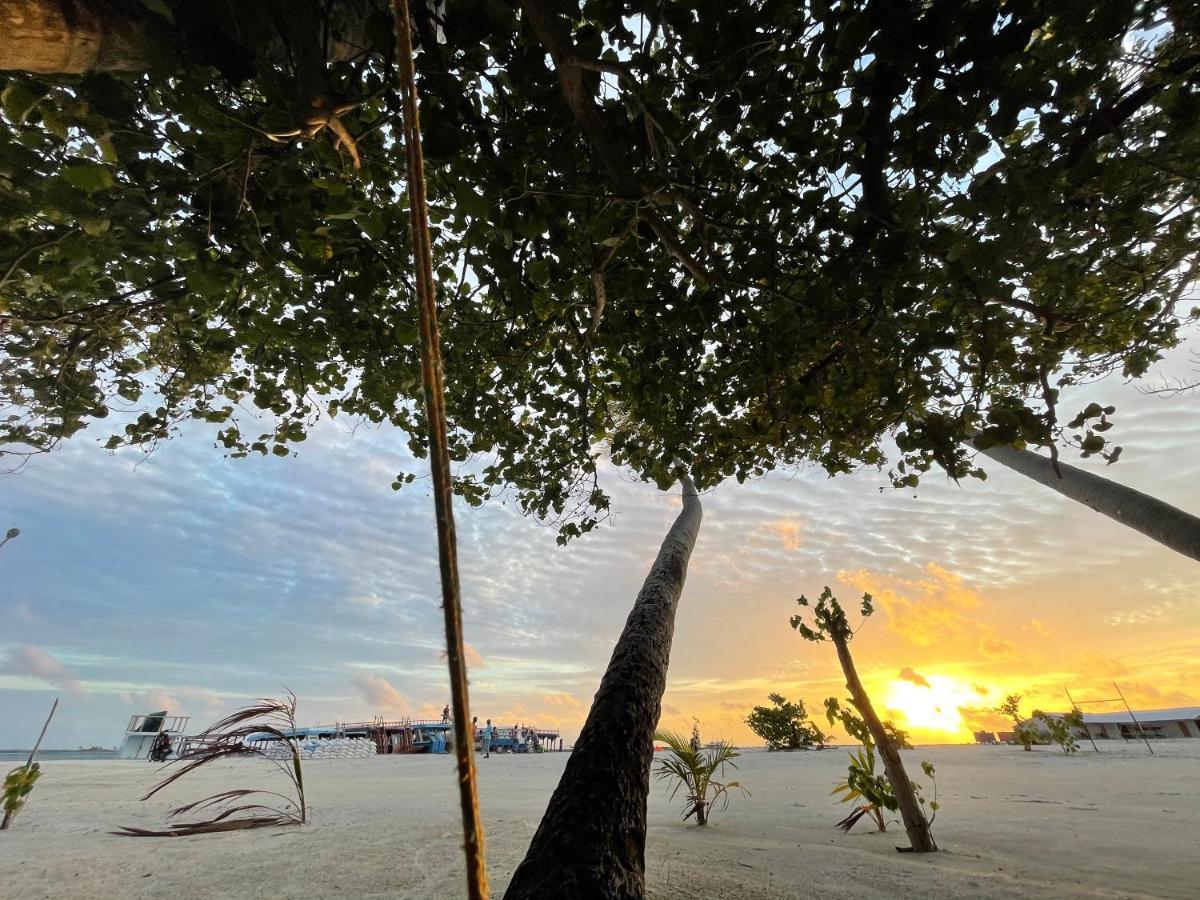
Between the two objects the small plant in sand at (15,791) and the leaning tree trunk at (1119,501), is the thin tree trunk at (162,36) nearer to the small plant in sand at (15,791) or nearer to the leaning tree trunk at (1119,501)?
the leaning tree trunk at (1119,501)

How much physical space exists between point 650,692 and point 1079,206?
443 centimetres

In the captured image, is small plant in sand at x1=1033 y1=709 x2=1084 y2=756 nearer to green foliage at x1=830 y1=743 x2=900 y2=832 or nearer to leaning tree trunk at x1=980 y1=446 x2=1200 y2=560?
leaning tree trunk at x1=980 y1=446 x2=1200 y2=560

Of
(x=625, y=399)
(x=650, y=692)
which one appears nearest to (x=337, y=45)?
(x=625, y=399)

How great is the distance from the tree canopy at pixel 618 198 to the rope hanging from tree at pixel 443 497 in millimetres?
1735

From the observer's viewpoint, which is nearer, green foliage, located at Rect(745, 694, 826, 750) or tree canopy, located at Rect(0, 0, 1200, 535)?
tree canopy, located at Rect(0, 0, 1200, 535)

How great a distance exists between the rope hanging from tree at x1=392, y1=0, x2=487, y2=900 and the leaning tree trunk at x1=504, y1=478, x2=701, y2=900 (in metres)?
1.33

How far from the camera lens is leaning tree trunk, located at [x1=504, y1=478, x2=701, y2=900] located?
1697 millimetres

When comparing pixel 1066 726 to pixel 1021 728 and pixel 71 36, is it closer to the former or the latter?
pixel 1021 728

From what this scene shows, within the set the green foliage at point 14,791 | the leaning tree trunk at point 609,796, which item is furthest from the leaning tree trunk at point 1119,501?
the green foliage at point 14,791

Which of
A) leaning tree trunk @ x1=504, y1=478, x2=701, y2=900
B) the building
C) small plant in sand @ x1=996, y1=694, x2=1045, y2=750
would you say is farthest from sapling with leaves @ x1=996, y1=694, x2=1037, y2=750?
leaning tree trunk @ x1=504, y1=478, x2=701, y2=900

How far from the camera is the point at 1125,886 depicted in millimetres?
3326

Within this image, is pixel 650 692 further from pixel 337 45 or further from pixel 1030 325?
pixel 1030 325

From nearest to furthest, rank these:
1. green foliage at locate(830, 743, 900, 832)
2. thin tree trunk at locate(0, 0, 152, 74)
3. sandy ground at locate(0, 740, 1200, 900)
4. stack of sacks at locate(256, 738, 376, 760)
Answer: thin tree trunk at locate(0, 0, 152, 74), sandy ground at locate(0, 740, 1200, 900), green foliage at locate(830, 743, 900, 832), stack of sacks at locate(256, 738, 376, 760)

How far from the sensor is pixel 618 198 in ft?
9.30
